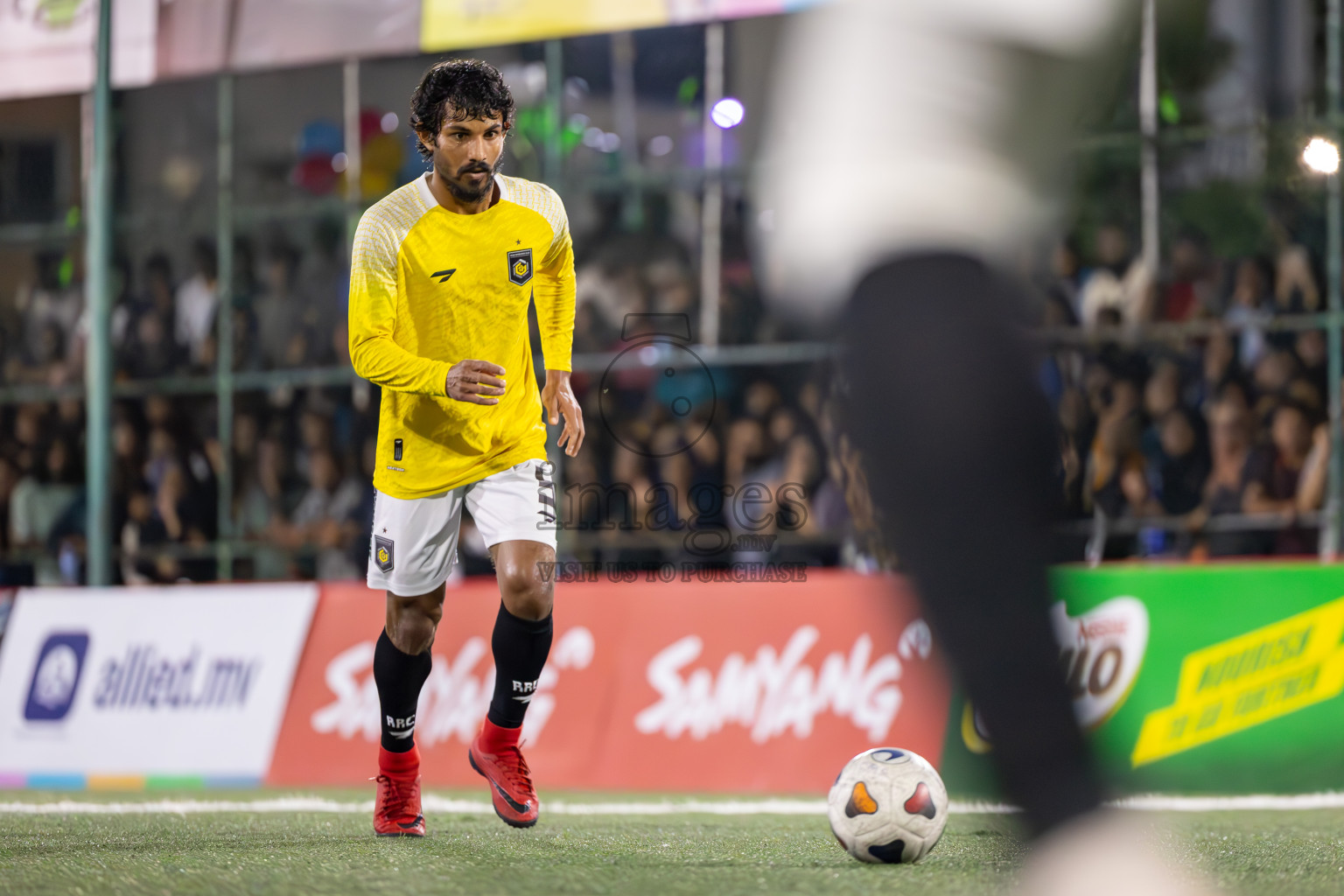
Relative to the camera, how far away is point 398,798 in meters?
4.36

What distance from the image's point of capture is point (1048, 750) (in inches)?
57.3

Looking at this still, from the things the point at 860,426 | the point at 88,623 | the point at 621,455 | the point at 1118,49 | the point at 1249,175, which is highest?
the point at 1249,175

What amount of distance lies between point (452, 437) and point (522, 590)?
447mm

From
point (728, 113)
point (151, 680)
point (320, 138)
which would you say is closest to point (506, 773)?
point (151, 680)

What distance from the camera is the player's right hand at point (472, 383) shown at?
4043 mm

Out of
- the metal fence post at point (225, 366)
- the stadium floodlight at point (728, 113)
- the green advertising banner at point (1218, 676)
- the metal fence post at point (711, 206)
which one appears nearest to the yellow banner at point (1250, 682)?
the green advertising banner at point (1218, 676)

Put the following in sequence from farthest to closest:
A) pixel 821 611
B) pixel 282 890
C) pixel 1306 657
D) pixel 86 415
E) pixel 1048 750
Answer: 1. pixel 86 415
2. pixel 821 611
3. pixel 1306 657
4. pixel 282 890
5. pixel 1048 750

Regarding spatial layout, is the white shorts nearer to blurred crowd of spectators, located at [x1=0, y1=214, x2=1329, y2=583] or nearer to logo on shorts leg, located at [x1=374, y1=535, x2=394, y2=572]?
logo on shorts leg, located at [x1=374, y1=535, x2=394, y2=572]

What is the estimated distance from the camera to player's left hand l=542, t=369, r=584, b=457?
4.61 meters

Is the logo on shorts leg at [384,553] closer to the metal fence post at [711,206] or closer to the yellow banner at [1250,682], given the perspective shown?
the yellow banner at [1250,682]

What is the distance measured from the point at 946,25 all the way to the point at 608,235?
391 inches

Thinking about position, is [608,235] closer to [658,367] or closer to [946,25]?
[658,367]

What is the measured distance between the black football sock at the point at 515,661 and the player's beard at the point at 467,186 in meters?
1.11

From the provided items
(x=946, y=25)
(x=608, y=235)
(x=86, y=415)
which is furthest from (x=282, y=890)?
(x=86, y=415)
